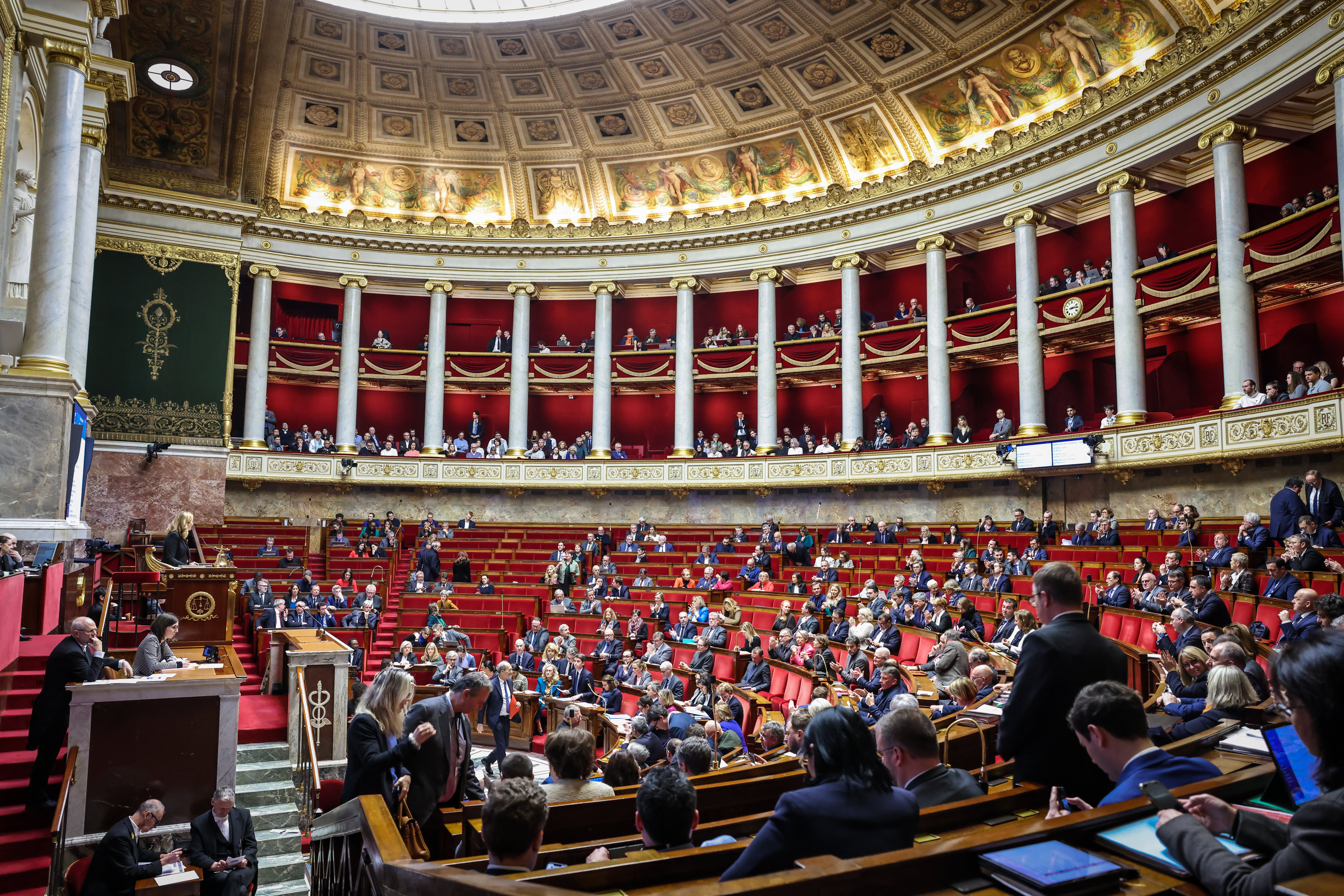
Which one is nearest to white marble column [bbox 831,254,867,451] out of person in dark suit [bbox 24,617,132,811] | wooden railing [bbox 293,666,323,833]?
wooden railing [bbox 293,666,323,833]

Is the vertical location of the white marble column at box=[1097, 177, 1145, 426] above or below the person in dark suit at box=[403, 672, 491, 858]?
above

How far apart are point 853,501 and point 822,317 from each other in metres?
5.56

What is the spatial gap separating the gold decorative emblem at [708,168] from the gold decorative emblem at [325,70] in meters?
10.2

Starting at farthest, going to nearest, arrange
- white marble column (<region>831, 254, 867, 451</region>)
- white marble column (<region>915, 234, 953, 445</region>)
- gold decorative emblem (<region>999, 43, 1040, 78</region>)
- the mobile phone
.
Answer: white marble column (<region>831, 254, 867, 451</region>), white marble column (<region>915, 234, 953, 445</region>), gold decorative emblem (<region>999, 43, 1040, 78</region>), the mobile phone

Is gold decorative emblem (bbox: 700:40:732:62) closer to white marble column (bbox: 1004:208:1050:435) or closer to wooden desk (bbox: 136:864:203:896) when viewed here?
white marble column (bbox: 1004:208:1050:435)

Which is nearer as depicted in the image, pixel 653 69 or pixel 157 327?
pixel 157 327

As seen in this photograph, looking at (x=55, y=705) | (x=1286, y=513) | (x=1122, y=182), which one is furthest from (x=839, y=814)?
(x=1122, y=182)

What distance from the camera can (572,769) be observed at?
4.20 metres

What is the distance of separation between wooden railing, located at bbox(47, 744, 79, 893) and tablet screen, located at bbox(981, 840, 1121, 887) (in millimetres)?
5727

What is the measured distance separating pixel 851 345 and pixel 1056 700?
20442 mm

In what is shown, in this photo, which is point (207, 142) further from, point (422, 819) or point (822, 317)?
point (422, 819)

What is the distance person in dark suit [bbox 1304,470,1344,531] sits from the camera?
1074 centimetres

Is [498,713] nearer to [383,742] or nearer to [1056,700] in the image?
[383,742]

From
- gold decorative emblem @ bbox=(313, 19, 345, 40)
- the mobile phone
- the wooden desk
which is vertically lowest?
the wooden desk
